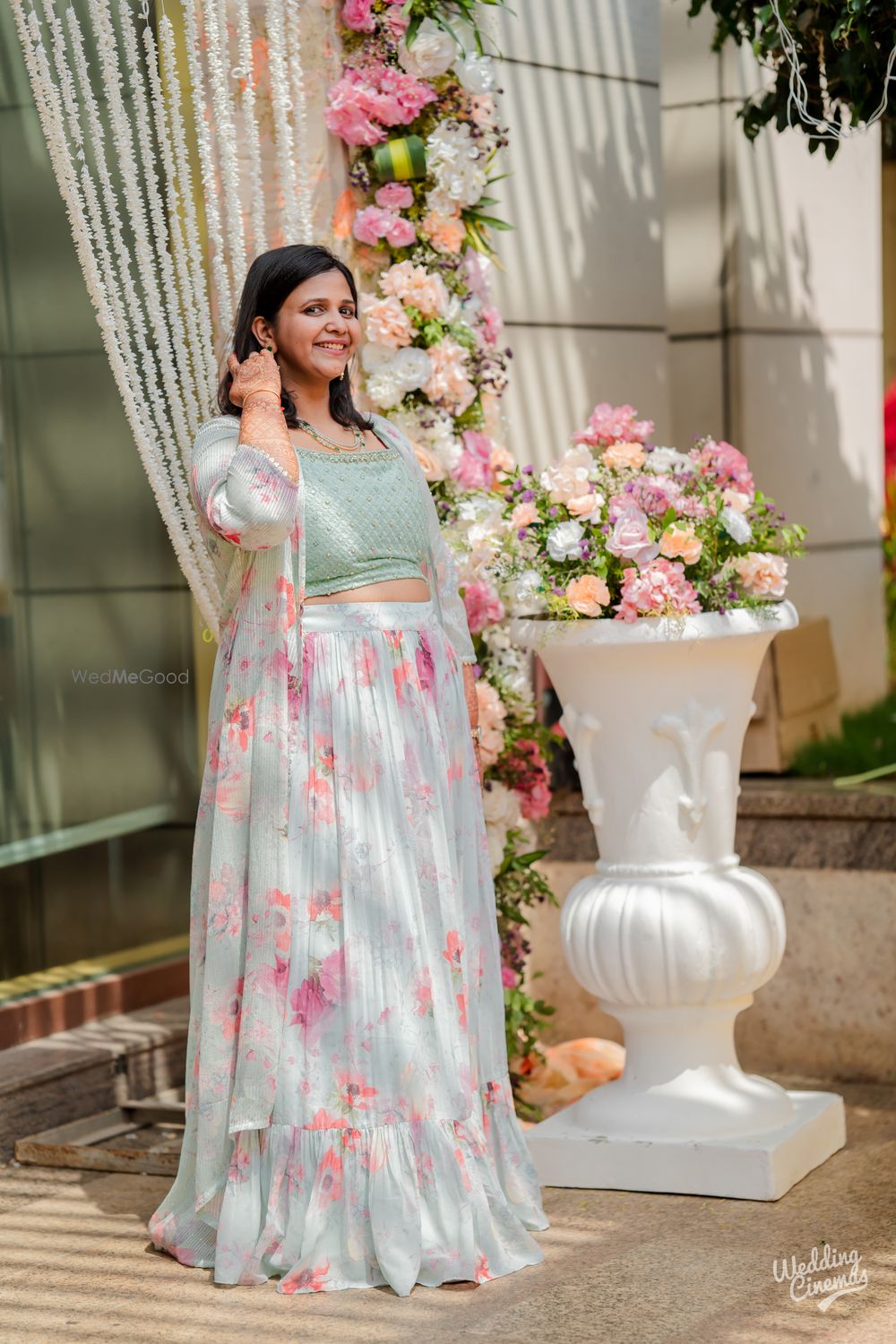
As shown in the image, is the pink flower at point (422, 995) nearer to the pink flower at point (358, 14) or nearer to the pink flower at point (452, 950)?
the pink flower at point (452, 950)

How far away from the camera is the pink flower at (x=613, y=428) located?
14.6 feet

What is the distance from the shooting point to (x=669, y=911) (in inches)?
168

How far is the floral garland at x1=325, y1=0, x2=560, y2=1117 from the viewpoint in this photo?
4.57 m

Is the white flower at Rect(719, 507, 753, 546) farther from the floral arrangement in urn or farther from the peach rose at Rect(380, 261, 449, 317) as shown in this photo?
the peach rose at Rect(380, 261, 449, 317)

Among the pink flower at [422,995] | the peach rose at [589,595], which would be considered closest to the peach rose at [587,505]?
the peach rose at [589,595]

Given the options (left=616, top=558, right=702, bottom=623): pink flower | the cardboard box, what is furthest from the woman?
the cardboard box

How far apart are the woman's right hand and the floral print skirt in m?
0.43

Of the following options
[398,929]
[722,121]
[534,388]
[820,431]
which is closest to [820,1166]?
[398,929]

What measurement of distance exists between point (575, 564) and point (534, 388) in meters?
1.39

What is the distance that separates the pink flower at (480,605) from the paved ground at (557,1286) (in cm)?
134

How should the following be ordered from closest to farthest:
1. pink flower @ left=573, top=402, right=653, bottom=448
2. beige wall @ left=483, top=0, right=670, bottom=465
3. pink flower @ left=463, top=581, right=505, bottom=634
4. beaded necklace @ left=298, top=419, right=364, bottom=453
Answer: beaded necklace @ left=298, top=419, right=364, bottom=453, pink flower @ left=573, top=402, right=653, bottom=448, pink flower @ left=463, top=581, right=505, bottom=634, beige wall @ left=483, top=0, right=670, bottom=465

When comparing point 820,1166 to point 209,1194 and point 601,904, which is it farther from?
point 209,1194

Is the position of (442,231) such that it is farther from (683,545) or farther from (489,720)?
(489,720)

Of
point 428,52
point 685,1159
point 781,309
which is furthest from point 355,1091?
point 781,309
